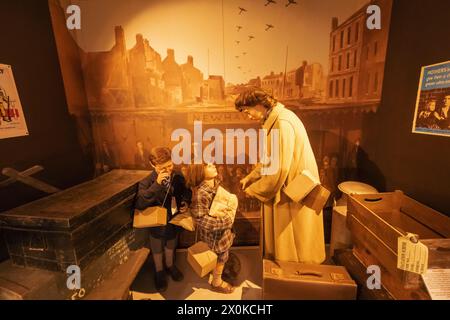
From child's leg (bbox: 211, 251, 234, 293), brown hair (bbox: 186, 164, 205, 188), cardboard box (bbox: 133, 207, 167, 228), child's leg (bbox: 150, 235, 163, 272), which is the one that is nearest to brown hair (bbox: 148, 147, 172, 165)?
brown hair (bbox: 186, 164, 205, 188)

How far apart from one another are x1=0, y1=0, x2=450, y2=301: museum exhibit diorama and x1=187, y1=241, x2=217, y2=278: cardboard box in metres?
0.01

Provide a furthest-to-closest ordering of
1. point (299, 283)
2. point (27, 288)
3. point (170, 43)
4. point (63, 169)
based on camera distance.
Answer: point (170, 43), point (63, 169), point (299, 283), point (27, 288)

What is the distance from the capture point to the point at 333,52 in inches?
95.0

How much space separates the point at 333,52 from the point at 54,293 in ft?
10.5

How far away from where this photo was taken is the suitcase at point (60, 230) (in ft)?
4.61

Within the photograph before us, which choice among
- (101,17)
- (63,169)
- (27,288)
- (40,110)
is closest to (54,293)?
(27,288)

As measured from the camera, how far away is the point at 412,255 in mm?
1308

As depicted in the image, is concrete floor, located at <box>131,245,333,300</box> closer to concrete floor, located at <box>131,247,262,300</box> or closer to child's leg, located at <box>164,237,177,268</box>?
concrete floor, located at <box>131,247,262,300</box>

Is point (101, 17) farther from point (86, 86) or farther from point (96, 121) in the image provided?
point (96, 121)

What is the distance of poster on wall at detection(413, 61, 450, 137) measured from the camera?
5.50 ft

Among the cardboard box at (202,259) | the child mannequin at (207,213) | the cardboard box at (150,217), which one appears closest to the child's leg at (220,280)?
the child mannequin at (207,213)

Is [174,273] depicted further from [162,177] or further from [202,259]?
[162,177]

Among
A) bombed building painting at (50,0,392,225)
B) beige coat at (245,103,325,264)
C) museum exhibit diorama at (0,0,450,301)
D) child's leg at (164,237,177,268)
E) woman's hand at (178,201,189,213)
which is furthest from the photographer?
bombed building painting at (50,0,392,225)

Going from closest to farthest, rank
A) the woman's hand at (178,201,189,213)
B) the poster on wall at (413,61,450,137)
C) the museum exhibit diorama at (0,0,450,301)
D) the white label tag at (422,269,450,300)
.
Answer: the white label tag at (422,269,450,300), the museum exhibit diorama at (0,0,450,301), the poster on wall at (413,61,450,137), the woman's hand at (178,201,189,213)
